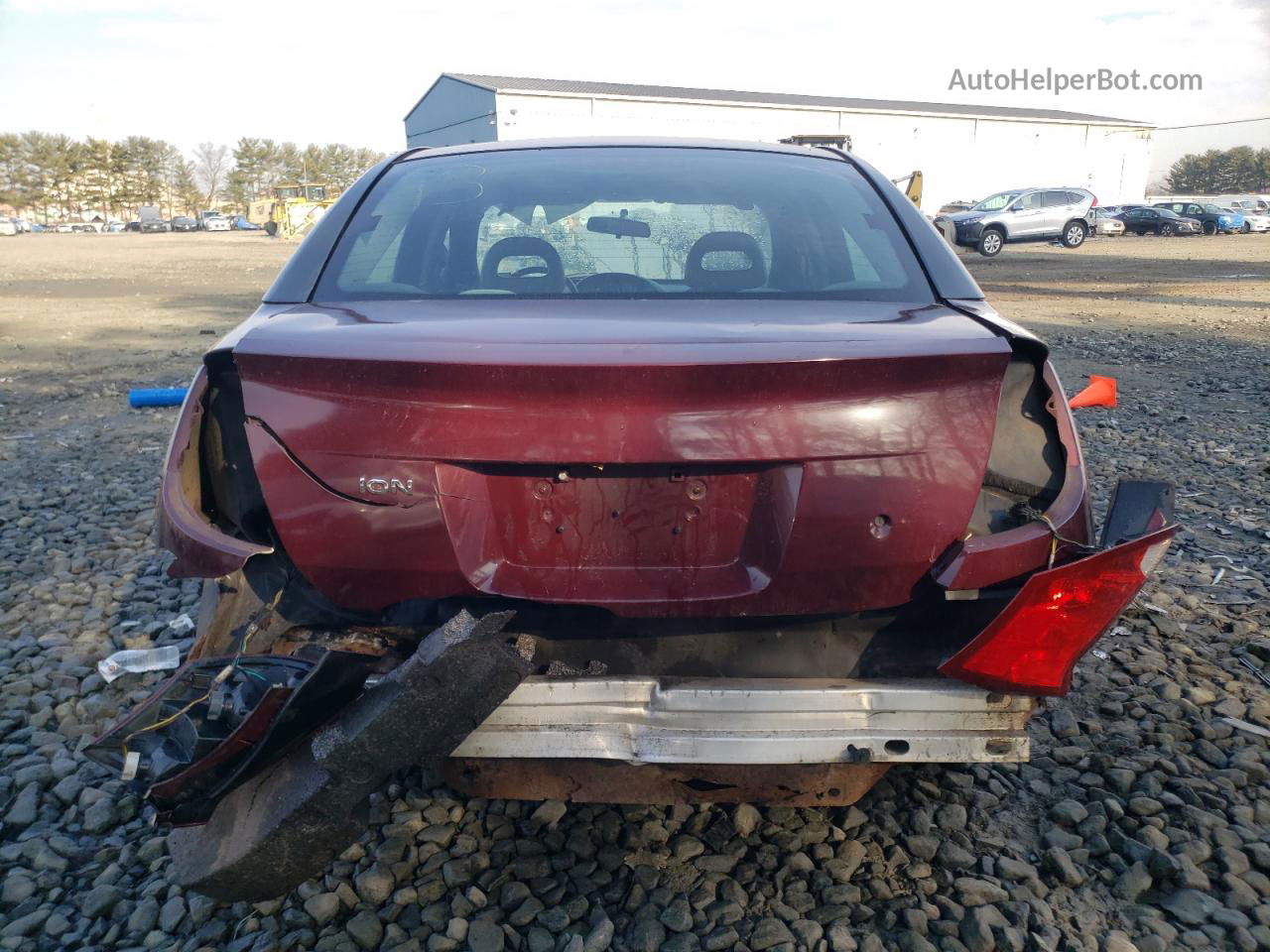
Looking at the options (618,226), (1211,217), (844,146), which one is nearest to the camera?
(618,226)

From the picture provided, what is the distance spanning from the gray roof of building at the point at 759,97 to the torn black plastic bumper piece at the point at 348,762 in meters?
47.9

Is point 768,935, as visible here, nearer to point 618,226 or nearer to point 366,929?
point 366,929

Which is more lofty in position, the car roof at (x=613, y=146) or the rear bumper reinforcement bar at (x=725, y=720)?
the car roof at (x=613, y=146)

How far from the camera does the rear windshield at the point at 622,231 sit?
2516mm

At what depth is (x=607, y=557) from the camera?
192 cm

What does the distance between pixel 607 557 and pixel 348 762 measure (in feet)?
1.95

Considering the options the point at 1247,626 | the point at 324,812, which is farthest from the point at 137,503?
the point at 1247,626

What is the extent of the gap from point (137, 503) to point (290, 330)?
3623 mm

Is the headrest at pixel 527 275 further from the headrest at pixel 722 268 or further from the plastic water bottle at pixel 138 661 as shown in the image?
the plastic water bottle at pixel 138 661

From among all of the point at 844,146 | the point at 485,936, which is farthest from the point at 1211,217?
the point at 485,936

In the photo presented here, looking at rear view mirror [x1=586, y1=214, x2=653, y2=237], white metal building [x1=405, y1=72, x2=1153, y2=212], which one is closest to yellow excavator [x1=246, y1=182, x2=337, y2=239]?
white metal building [x1=405, y1=72, x2=1153, y2=212]

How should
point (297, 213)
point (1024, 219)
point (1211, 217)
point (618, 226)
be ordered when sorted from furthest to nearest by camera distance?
point (297, 213) → point (1211, 217) → point (1024, 219) → point (618, 226)

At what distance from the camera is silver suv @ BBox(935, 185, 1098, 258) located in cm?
2764

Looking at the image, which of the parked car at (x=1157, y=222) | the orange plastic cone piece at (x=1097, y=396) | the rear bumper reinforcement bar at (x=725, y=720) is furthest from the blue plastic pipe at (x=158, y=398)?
the parked car at (x=1157, y=222)
